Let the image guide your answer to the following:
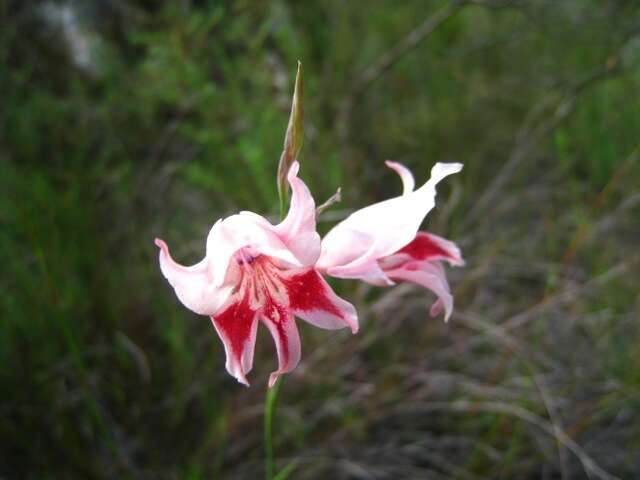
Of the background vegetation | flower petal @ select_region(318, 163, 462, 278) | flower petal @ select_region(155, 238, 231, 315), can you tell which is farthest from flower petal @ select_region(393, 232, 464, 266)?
the background vegetation

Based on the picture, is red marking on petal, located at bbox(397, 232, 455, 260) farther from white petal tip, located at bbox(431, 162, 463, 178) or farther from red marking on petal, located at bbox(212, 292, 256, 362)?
red marking on petal, located at bbox(212, 292, 256, 362)

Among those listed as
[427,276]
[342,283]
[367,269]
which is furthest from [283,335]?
[342,283]

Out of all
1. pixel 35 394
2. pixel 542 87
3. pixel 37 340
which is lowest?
pixel 35 394

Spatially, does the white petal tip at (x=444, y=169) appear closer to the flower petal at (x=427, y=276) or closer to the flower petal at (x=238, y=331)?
the flower petal at (x=427, y=276)

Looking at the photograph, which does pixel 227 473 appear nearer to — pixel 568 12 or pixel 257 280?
pixel 257 280

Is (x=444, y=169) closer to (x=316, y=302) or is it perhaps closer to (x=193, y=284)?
(x=316, y=302)

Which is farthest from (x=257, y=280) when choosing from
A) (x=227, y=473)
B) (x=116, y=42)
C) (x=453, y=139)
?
(x=116, y=42)

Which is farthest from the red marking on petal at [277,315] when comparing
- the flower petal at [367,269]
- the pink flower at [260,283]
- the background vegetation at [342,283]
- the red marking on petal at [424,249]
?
the background vegetation at [342,283]
